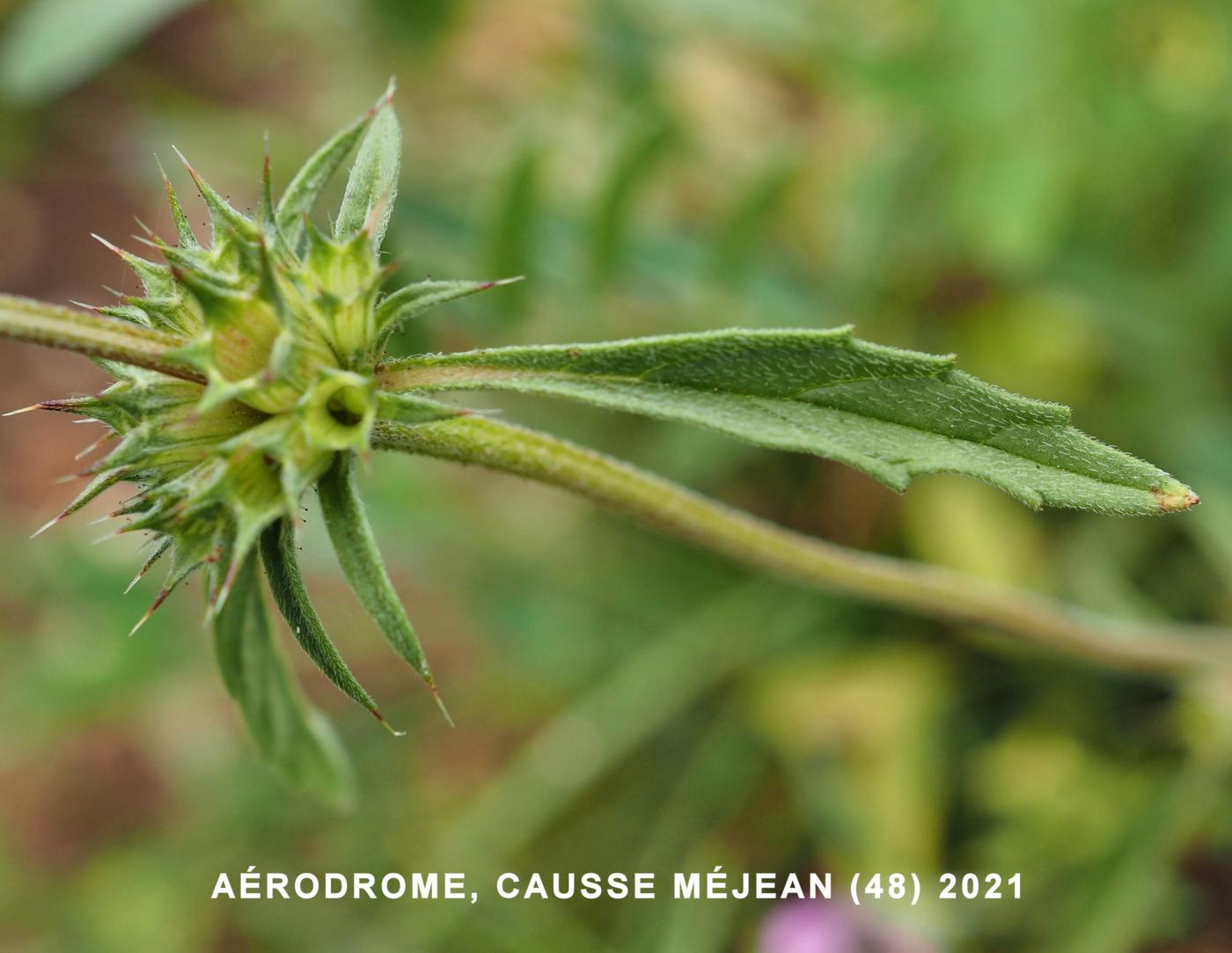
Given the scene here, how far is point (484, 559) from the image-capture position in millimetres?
3824

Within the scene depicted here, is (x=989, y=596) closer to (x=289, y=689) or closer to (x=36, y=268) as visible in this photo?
(x=289, y=689)

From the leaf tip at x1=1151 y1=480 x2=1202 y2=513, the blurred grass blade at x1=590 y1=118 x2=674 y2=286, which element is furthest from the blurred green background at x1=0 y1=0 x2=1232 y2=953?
the leaf tip at x1=1151 y1=480 x2=1202 y2=513

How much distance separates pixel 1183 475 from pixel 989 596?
148cm

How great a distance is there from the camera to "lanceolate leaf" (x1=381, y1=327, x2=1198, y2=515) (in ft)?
3.79

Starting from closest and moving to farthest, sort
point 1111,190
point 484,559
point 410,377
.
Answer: point 410,377, point 1111,190, point 484,559

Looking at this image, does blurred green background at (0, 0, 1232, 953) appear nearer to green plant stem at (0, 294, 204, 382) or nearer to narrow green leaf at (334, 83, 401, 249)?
narrow green leaf at (334, 83, 401, 249)

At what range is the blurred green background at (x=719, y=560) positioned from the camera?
2.97 m

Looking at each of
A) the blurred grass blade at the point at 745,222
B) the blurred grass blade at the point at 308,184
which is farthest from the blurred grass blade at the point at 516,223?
the blurred grass blade at the point at 308,184

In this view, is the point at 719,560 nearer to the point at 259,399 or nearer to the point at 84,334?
the point at 259,399

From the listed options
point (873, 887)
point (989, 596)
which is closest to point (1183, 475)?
point (873, 887)

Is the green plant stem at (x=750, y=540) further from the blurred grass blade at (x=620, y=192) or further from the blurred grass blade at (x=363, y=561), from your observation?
the blurred grass blade at (x=620, y=192)

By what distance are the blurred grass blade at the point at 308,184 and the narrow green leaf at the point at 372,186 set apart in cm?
2

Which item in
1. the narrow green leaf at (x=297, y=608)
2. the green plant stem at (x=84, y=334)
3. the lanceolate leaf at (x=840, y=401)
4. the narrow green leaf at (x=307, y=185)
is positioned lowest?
the narrow green leaf at (x=297, y=608)

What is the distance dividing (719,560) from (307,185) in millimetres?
2624
